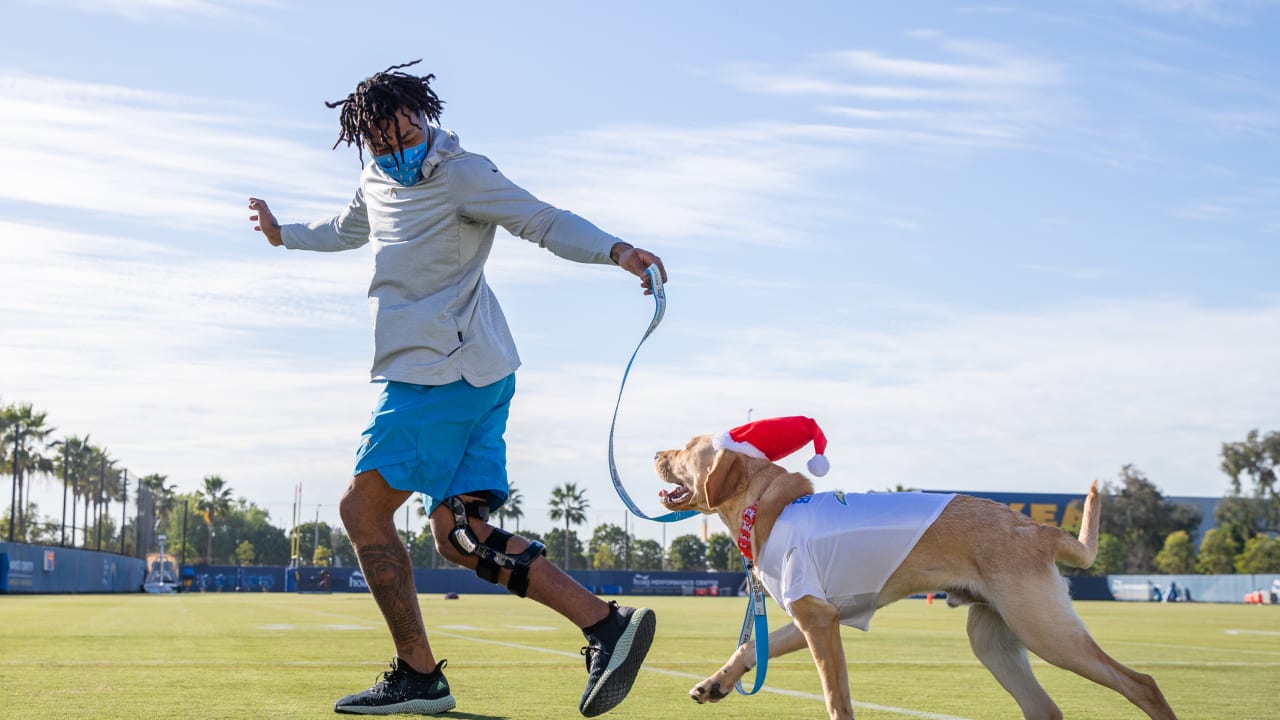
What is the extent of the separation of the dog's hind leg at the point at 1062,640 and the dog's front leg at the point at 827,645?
566 mm

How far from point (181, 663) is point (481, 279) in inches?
170

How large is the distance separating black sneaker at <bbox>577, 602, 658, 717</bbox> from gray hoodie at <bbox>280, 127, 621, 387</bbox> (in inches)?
40.5

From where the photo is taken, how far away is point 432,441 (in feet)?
15.5

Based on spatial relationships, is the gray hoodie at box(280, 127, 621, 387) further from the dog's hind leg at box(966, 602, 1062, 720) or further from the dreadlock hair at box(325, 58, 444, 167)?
the dog's hind leg at box(966, 602, 1062, 720)

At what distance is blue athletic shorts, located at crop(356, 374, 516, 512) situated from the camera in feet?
15.4

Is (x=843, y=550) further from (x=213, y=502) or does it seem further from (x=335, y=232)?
(x=213, y=502)

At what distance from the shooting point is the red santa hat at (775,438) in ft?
15.7

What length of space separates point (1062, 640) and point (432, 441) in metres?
2.29

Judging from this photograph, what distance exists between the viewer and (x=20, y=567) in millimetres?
47719

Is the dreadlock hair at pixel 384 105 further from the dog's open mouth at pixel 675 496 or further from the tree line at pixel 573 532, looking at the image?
the tree line at pixel 573 532

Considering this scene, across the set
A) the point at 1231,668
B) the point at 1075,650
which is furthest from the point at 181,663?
the point at 1231,668

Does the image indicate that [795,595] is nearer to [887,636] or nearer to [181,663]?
[181,663]

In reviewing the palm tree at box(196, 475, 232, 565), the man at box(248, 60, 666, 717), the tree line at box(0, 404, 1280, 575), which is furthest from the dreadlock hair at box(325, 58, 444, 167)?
the palm tree at box(196, 475, 232, 565)

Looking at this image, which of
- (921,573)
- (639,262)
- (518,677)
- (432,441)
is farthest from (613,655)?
(518,677)
